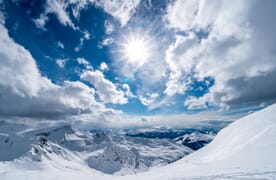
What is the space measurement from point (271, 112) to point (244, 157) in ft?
47.3

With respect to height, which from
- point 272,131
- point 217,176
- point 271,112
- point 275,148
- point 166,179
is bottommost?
point 166,179

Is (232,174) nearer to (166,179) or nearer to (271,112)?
(166,179)

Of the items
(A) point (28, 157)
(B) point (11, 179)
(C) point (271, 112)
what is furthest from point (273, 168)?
(A) point (28, 157)

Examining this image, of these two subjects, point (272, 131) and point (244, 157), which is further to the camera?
point (272, 131)

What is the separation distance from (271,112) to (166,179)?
21.9m

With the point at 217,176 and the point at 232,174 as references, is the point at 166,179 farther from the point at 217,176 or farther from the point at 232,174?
the point at 232,174

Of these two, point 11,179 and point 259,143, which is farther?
point 11,179

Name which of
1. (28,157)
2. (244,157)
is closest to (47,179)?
(244,157)

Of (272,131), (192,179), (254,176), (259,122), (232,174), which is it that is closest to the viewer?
(254,176)

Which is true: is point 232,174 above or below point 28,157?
above

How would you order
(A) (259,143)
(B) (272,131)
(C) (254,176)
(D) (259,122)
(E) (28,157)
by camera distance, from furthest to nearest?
1. (E) (28,157)
2. (D) (259,122)
3. (B) (272,131)
4. (A) (259,143)
5. (C) (254,176)

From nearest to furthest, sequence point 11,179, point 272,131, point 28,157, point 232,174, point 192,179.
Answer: point 232,174, point 192,179, point 272,131, point 11,179, point 28,157

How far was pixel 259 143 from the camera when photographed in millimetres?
19531

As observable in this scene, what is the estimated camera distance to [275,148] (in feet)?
55.3
